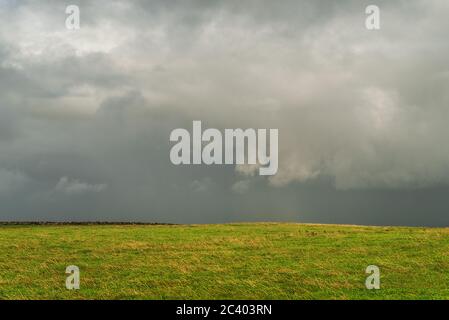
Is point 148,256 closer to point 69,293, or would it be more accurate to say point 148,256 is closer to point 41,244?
point 69,293

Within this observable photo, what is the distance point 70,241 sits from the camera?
43250mm

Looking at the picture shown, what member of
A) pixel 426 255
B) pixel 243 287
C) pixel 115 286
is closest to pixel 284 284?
pixel 243 287

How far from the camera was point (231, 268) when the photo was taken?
28812 millimetres

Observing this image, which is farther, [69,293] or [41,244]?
[41,244]

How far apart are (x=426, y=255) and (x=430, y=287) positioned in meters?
9.02

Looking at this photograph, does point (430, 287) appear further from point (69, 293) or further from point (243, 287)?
point (69, 293)

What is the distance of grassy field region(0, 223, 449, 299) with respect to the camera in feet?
78.0

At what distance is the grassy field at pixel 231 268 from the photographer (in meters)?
23.8
